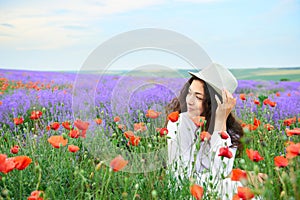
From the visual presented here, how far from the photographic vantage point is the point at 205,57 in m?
2.01

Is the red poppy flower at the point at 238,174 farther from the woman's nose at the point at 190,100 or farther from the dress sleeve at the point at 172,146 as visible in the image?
the woman's nose at the point at 190,100

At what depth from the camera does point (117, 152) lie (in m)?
2.16

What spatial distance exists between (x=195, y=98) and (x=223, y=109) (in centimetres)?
20

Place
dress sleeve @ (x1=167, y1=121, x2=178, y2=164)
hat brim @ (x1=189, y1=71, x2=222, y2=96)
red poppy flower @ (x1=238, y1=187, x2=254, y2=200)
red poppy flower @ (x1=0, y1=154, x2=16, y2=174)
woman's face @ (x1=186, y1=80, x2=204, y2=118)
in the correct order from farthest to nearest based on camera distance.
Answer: woman's face @ (x1=186, y1=80, x2=204, y2=118)
hat brim @ (x1=189, y1=71, x2=222, y2=96)
dress sleeve @ (x1=167, y1=121, x2=178, y2=164)
red poppy flower @ (x1=0, y1=154, x2=16, y2=174)
red poppy flower @ (x1=238, y1=187, x2=254, y2=200)

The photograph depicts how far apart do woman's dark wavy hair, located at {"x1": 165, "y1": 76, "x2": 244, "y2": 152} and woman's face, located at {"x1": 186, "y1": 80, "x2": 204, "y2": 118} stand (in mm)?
24

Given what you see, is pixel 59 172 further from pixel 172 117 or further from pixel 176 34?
pixel 176 34

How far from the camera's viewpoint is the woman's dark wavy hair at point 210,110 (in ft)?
7.69

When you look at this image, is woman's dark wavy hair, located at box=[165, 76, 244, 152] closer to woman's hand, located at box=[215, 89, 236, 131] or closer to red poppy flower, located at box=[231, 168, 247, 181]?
woman's hand, located at box=[215, 89, 236, 131]

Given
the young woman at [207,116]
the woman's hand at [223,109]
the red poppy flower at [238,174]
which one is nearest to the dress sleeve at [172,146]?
the young woman at [207,116]

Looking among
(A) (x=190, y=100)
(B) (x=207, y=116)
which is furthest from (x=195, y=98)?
(B) (x=207, y=116)

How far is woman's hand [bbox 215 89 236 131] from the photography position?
2.17m

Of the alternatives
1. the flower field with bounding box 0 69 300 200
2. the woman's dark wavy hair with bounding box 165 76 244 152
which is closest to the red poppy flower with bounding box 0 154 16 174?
the flower field with bounding box 0 69 300 200

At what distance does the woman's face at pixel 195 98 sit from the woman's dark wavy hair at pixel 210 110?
0.02 m

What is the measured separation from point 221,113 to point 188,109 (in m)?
0.25
